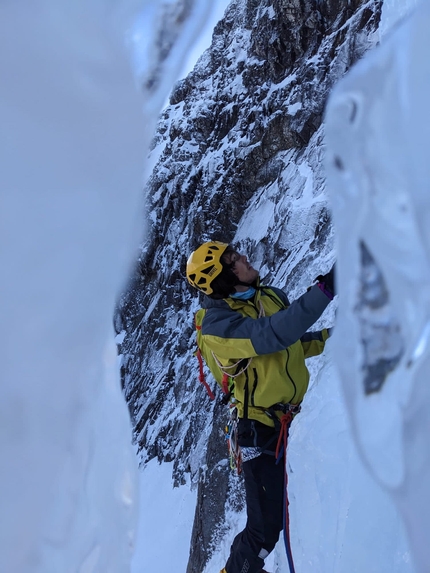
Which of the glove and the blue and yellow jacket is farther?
the blue and yellow jacket

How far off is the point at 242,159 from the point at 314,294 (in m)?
11.7

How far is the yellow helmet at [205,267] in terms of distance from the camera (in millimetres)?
2678

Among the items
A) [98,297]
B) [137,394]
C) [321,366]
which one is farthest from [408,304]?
[137,394]

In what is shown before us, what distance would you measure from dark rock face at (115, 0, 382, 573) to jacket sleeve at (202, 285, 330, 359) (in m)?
3.81

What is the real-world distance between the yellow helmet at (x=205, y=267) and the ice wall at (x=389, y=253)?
1798mm

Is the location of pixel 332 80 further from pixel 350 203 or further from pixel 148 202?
pixel 350 203

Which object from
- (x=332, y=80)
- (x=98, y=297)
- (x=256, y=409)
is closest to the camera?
(x=98, y=297)

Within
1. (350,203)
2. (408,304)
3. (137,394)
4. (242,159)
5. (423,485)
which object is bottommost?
(423,485)

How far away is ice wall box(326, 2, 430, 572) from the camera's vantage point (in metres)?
0.75

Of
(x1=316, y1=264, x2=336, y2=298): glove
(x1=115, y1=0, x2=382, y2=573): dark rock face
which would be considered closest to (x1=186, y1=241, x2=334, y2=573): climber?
(x1=316, y1=264, x2=336, y2=298): glove

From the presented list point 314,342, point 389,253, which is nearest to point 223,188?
point 314,342

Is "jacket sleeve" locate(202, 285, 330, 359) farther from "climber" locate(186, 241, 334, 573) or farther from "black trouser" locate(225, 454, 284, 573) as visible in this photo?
"black trouser" locate(225, 454, 284, 573)

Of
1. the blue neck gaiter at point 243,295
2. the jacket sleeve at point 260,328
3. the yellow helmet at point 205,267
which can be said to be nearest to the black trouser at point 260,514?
the jacket sleeve at point 260,328

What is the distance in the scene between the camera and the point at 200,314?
288 centimetres
